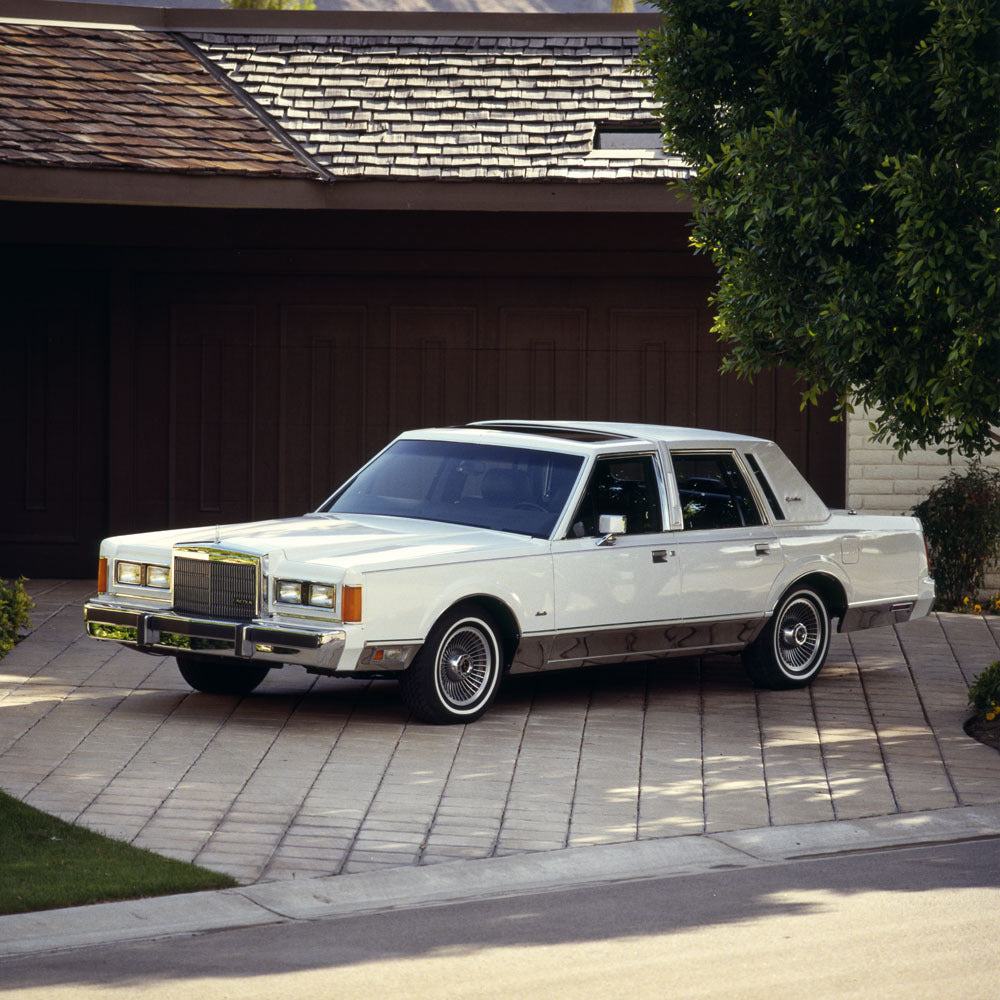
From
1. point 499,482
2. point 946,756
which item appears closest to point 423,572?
point 499,482

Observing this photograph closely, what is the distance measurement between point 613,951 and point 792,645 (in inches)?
218

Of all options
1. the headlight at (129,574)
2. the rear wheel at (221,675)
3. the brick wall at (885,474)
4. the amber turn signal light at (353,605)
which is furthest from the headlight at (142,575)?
the brick wall at (885,474)

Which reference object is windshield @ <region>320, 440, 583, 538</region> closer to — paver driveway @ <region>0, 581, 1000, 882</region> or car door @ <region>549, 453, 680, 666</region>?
car door @ <region>549, 453, 680, 666</region>

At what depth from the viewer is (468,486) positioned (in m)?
11.0

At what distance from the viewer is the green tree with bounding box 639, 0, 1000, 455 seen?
31.5 feet

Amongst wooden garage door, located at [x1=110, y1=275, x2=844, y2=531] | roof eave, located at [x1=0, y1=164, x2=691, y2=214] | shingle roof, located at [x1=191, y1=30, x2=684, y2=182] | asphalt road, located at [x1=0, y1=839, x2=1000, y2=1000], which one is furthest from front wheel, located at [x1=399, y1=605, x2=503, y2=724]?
wooden garage door, located at [x1=110, y1=275, x2=844, y2=531]

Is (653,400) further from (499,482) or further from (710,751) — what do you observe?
(710,751)

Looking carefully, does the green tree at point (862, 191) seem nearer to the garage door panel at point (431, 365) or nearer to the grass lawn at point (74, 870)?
the grass lawn at point (74, 870)

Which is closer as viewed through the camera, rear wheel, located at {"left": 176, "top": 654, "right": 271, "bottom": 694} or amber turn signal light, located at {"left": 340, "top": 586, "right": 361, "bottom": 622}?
amber turn signal light, located at {"left": 340, "top": 586, "right": 361, "bottom": 622}

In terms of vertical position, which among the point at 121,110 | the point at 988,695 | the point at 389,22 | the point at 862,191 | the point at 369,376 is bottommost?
the point at 988,695

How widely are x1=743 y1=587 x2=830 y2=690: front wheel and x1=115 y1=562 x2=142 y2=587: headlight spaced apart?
155 inches

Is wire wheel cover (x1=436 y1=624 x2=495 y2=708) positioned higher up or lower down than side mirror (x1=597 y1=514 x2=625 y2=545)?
lower down

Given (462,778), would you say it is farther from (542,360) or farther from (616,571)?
(542,360)

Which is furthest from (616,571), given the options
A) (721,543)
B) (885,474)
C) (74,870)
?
(885,474)
